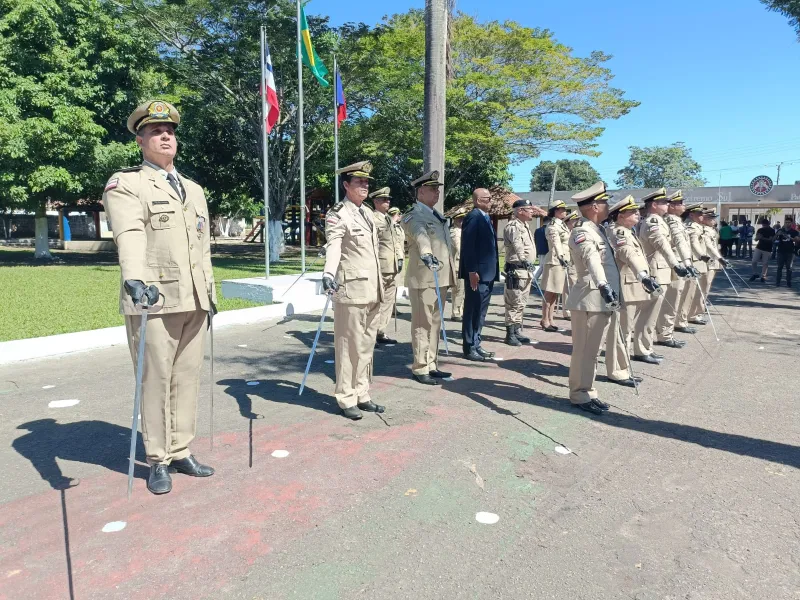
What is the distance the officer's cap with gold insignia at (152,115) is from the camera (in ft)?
11.4

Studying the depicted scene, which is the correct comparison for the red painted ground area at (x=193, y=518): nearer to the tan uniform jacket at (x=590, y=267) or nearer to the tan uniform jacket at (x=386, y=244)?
the tan uniform jacket at (x=590, y=267)

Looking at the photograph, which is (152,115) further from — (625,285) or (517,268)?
(517,268)

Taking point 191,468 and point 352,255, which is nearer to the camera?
point 191,468

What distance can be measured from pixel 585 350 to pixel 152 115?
12.4 feet

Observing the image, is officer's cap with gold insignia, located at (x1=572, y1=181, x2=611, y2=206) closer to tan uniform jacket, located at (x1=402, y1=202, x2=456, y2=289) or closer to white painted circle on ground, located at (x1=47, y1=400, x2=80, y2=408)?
tan uniform jacket, located at (x1=402, y1=202, x2=456, y2=289)

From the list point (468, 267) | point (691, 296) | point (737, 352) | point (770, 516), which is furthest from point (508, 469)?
point (691, 296)

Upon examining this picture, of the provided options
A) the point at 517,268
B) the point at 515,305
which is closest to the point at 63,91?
the point at 517,268

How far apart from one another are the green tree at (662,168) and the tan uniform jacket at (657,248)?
76.7m

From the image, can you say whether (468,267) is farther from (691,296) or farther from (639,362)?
(691,296)

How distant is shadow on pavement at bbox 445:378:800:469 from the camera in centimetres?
437

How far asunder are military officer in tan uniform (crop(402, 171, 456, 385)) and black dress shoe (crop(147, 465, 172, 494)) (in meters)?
2.96

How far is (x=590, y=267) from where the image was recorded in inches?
202

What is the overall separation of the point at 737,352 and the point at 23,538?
25.7 feet

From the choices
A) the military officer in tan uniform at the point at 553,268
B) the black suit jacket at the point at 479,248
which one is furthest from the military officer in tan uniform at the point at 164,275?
the military officer in tan uniform at the point at 553,268
